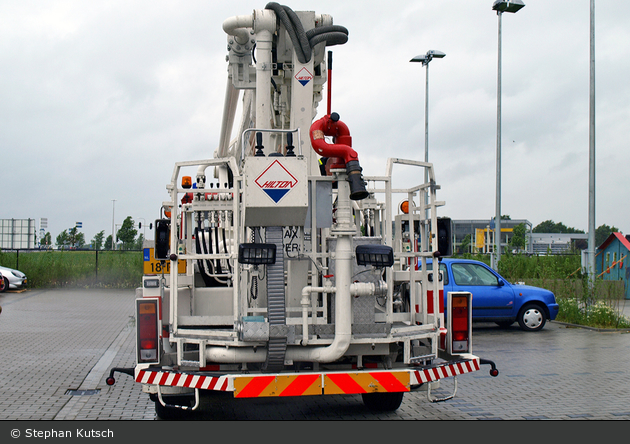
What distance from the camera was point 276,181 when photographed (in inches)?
197

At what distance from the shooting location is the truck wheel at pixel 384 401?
6.72 metres

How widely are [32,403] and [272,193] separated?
4.24 m

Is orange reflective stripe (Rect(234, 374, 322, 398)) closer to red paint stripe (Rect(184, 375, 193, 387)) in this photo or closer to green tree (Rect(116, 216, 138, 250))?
red paint stripe (Rect(184, 375, 193, 387))

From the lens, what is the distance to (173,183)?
18.1 ft

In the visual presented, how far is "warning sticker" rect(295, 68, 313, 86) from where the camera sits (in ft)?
22.1

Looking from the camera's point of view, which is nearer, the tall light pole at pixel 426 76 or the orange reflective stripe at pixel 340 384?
the orange reflective stripe at pixel 340 384

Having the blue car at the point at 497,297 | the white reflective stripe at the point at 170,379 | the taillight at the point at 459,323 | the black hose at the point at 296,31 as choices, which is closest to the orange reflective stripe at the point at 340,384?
the white reflective stripe at the point at 170,379

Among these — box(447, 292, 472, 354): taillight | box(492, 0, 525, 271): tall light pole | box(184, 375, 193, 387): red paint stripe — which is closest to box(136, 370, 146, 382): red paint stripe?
box(184, 375, 193, 387): red paint stripe

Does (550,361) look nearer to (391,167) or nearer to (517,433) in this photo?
(517,433)

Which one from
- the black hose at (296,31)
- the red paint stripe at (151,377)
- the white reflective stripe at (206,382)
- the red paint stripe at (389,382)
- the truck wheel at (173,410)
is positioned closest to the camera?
the white reflective stripe at (206,382)

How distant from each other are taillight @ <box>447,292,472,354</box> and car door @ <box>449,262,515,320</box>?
726 centimetres

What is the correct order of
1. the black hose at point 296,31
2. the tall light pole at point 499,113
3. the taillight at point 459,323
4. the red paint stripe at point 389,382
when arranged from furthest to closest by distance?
the tall light pole at point 499,113 < the black hose at point 296,31 < the taillight at point 459,323 < the red paint stripe at point 389,382

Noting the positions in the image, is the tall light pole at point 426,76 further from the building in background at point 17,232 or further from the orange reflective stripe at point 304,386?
the building in background at point 17,232

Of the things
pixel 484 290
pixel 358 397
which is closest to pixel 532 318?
pixel 484 290
